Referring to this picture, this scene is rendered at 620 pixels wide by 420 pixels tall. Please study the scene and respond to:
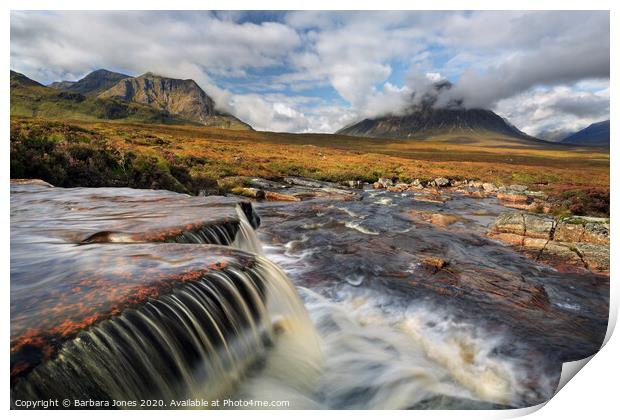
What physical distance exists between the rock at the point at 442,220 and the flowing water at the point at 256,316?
A: 3.46m

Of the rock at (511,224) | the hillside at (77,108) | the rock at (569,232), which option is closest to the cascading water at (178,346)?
the rock at (569,232)

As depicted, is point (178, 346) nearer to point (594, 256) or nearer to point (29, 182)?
point (594, 256)

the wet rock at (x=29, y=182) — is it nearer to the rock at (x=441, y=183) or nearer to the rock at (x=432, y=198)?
the rock at (x=432, y=198)

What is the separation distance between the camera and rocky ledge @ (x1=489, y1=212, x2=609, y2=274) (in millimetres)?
6398

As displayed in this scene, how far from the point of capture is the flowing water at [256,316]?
7.98ft

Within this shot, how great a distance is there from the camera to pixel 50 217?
5.39m

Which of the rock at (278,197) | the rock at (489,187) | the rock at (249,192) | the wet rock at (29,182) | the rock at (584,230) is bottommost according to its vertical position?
the rock at (278,197)

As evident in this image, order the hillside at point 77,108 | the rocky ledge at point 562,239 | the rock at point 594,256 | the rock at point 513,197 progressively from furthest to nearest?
the hillside at point 77,108 < the rock at point 513,197 < the rocky ledge at point 562,239 < the rock at point 594,256

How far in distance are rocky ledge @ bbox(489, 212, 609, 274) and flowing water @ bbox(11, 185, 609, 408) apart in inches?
15.8

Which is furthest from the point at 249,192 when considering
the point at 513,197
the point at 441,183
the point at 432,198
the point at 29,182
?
the point at 441,183

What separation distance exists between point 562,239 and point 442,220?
3.91 meters

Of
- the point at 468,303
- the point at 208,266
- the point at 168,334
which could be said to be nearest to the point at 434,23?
→ the point at 468,303
